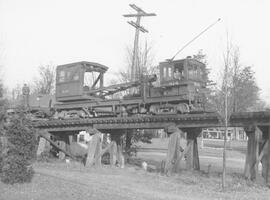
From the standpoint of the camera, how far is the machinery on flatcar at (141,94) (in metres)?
18.2

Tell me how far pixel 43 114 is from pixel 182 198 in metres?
15.9

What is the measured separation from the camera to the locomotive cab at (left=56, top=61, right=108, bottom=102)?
21.4 meters

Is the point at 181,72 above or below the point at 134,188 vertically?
above

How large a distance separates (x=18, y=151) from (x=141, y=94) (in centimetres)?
885

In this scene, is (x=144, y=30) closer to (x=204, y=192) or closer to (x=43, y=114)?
(x=43, y=114)

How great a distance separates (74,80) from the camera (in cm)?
2172

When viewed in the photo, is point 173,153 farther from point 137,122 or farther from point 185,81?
point 185,81

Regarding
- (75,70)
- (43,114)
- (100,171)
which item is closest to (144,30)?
(75,70)

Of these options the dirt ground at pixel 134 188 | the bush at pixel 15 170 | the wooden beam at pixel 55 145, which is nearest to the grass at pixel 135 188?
the dirt ground at pixel 134 188

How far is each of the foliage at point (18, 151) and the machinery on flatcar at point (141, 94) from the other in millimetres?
7670

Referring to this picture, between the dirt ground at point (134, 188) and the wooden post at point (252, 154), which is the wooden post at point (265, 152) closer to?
the wooden post at point (252, 154)

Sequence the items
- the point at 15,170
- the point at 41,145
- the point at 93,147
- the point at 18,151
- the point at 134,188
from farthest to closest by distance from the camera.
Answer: the point at 41,145
the point at 93,147
the point at 134,188
the point at 18,151
the point at 15,170

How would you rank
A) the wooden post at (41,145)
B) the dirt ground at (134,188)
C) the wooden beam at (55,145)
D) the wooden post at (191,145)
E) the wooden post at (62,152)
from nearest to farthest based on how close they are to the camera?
the dirt ground at (134,188) → the wooden post at (191,145) → the wooden beam at (55,145) → the wooden post at (41,145) → the wooden post at (62,152)

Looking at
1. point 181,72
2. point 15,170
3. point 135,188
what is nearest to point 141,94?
point 181,72
